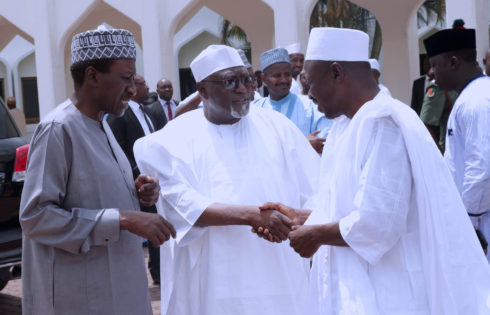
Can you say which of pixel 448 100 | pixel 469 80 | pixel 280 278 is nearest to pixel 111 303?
pixel 280 278

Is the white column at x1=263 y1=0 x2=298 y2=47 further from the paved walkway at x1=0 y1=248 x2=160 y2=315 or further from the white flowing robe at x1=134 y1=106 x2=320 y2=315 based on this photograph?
the white flowing robe at x1=134 y1=106 x2=320 y2=315

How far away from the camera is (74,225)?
269cm

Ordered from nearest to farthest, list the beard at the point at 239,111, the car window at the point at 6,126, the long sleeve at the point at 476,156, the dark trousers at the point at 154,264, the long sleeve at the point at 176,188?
1. the long sleeve at the point at 176,188
2. the beard at the point at 239,111
3. the long sleeve at the point at 476,156
4. the car window at the point at 6,126
5. the dark trousers at the point at 154,264

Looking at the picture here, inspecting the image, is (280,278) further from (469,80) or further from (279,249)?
(469,80)

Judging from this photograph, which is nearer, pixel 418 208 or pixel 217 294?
pixel 418 208

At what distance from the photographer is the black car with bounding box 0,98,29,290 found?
5074 millimetres

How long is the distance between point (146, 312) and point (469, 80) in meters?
2.52

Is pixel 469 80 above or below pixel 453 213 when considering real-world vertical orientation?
above

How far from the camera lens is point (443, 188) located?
2494 millimetres

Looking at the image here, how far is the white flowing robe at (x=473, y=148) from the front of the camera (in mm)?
3975

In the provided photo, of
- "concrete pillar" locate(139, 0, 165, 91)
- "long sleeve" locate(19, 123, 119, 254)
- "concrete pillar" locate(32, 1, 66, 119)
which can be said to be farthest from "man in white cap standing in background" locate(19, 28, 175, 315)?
"concrete pillar" locate(32, 1, 66, 119)

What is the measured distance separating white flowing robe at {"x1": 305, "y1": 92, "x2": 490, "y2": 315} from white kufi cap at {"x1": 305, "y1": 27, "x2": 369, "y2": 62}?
25 cm

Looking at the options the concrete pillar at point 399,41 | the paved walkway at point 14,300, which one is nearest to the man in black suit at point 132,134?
the paved walkway at point 14,300

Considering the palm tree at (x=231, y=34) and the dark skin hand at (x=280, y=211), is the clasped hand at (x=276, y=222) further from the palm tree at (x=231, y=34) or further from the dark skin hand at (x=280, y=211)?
the palm tree at (x=231, y=34)
